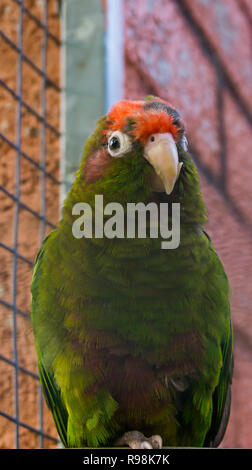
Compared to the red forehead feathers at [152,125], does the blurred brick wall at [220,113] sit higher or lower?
higher

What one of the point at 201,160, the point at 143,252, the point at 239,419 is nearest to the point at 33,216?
the point at 201,160

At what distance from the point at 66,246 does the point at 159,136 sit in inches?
10.0

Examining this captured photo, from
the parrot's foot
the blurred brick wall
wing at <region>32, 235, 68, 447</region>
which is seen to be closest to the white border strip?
the blurred brick wall

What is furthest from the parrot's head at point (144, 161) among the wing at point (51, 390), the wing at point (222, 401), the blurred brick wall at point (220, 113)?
the blurred brick wall at point (220, 113)

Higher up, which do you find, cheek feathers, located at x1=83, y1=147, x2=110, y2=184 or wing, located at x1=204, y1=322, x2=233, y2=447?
cheek feathers, located at x1=83, y1=147, x2=110, y2=184

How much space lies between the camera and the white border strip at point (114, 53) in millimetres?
1314

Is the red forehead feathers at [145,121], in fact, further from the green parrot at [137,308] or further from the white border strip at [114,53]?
the white border strip at [114,53]

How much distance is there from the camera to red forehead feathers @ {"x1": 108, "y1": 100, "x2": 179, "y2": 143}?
0.91 meters

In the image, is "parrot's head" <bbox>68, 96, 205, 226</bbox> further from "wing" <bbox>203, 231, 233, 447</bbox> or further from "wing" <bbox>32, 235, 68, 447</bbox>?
"wing" <bbox>203, 231, 233, 447</bbox>

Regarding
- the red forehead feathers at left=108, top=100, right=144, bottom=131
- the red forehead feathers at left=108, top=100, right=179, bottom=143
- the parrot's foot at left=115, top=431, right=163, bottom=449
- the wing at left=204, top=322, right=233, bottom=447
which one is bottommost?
the parrot's foot at left=115, top=431, right=163, bottom=449

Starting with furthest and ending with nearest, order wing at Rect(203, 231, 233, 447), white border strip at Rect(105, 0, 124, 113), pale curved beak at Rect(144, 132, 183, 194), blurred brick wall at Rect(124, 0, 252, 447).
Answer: blurred brick wall at Rect(124, 0, 252, 447) → white border strip at Rect(105, 0, 124, 113) → wing at Rect(203, 231, 233, 447) → pale curved beak at Rect(144, 132, 183, 194)

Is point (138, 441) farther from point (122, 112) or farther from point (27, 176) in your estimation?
point (27, 176)

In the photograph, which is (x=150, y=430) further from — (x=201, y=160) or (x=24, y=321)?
(x=201, y=160)

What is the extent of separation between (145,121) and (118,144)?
0.22ft
